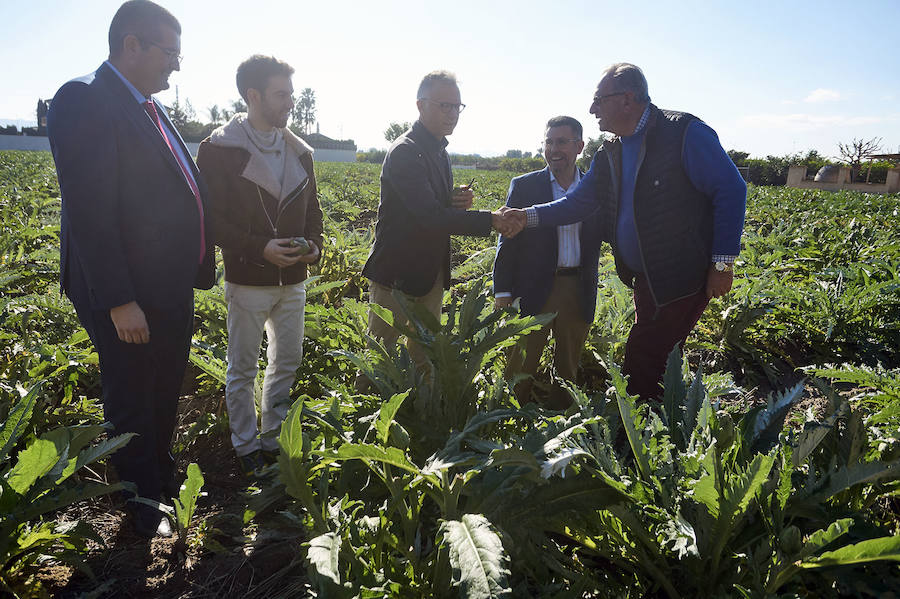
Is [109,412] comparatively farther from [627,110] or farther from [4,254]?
[4,254]

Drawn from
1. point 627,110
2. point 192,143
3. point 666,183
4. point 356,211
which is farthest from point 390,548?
point 192,143

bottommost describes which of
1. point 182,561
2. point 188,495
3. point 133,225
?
point 182,561

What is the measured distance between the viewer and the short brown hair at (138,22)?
2023 mm

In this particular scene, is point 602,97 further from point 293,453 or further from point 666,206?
point 293,453

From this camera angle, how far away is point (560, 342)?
137 inches

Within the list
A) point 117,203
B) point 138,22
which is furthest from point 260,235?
point 138,22

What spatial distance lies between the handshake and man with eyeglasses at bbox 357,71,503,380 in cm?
1

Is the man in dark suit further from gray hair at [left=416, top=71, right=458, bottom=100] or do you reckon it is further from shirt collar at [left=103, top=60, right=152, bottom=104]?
gray hair at [left=416, top=71, right=458, bottom=100]

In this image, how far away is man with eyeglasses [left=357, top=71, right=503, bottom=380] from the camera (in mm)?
2926

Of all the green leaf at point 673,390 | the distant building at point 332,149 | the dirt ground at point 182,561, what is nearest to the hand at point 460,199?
the green leaf at point 673,390

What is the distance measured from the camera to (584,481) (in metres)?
1.65

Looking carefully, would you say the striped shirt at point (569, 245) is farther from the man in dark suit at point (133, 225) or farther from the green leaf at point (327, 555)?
the green leaf at point (327, 555)

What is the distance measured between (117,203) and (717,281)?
8.72 feet

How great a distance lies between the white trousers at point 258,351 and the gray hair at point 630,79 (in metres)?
1.92
